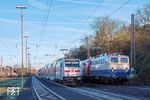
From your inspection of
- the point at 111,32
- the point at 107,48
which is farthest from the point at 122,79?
the point at 111,32

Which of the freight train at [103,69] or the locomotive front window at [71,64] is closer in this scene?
the freight train at [103,69]

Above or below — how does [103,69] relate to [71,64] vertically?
below

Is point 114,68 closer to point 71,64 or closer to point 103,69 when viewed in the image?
point 103,69

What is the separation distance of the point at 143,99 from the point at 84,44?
86362mm

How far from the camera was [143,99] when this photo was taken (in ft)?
82.9

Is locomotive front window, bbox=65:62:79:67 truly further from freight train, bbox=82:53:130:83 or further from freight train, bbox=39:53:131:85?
freight train, bbox=82:53:130:83

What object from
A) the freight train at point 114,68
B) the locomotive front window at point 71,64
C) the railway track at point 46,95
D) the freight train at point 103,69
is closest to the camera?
the railway track at point 46,95

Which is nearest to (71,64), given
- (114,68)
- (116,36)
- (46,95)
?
(114,68)

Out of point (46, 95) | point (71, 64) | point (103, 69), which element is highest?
point (71, 64)

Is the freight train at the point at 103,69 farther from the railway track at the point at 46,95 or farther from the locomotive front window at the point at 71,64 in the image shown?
the railway track at the point at 46,95

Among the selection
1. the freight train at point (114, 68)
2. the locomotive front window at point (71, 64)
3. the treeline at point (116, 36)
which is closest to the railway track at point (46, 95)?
the locomotive front window at point (71, 64)

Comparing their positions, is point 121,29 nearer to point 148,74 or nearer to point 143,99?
point 148,74

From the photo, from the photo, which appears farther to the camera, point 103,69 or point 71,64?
point 71,64

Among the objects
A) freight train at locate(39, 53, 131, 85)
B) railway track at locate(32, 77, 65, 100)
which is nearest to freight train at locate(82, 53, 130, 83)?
freight train at locate(39, 53, 131, 85)
